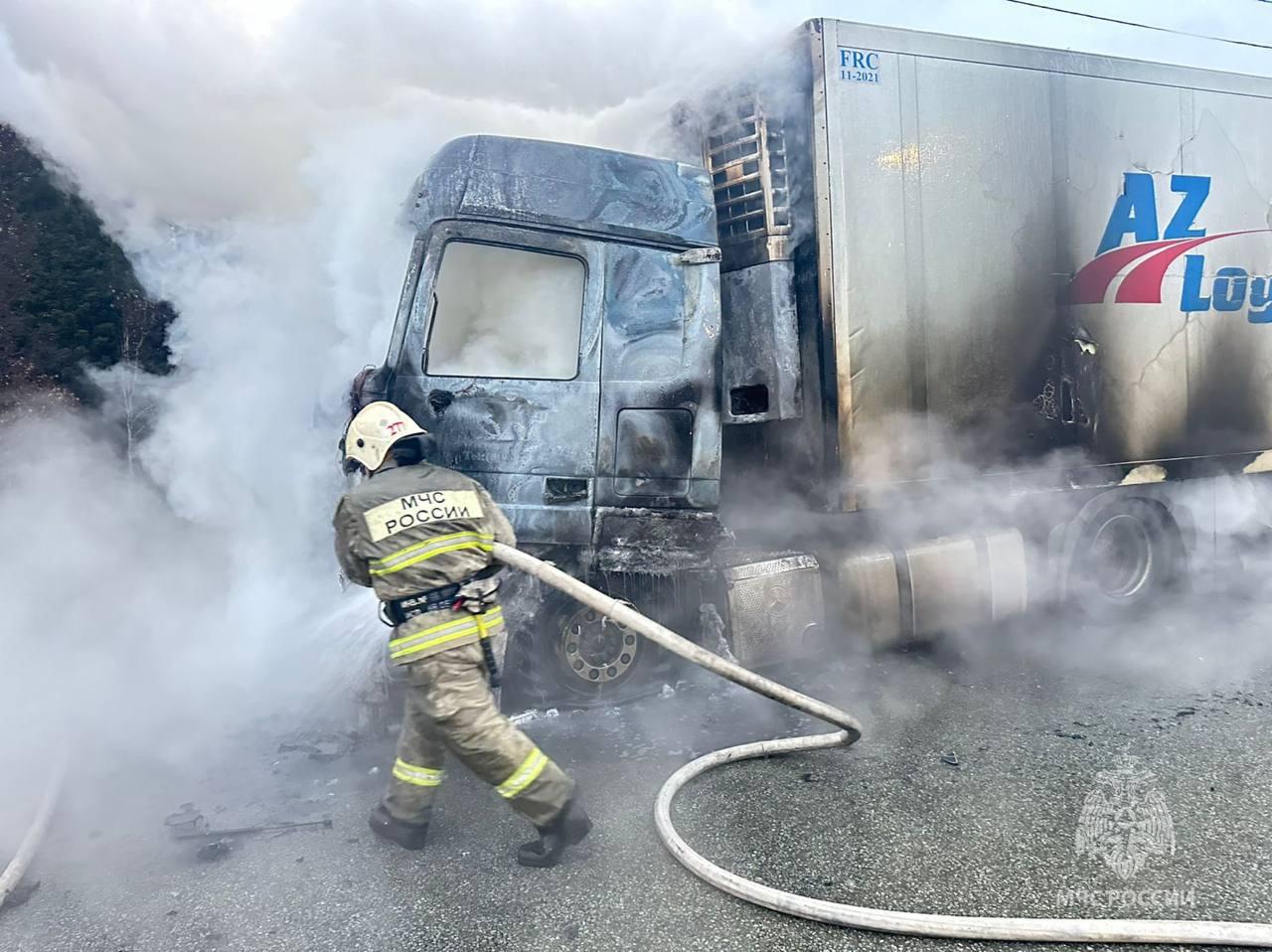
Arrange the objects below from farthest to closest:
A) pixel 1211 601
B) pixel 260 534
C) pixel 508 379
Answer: pixel 1211 601 < pixel 260 534 < pixel 508 379

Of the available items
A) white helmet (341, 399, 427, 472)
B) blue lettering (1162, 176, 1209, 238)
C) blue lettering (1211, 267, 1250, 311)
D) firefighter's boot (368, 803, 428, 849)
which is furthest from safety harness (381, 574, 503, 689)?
blue lettering (1211, 267, 1250, 311)

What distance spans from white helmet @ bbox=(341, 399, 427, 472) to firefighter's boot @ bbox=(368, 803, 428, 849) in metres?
1.33

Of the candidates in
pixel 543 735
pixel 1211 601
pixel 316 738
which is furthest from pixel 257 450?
pixel 1211 601

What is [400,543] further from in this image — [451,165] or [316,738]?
[451,165]

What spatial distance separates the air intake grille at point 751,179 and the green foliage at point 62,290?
137 inches

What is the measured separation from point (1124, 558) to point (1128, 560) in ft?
0.12

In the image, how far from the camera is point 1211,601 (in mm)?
5879

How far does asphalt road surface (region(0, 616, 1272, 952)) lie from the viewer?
8.30ft

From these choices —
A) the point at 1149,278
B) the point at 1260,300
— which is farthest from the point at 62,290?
the point at 1260,300

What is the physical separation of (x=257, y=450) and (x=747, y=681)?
3.27m

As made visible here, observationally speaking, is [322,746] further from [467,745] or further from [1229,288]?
[1229,288]

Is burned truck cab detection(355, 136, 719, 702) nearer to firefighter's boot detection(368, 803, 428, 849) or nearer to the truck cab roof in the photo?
the truck cab roof

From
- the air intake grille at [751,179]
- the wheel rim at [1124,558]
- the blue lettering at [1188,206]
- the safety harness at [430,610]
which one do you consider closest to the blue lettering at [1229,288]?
the blue lettering at [1188,206]

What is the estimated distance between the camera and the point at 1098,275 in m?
4.69
